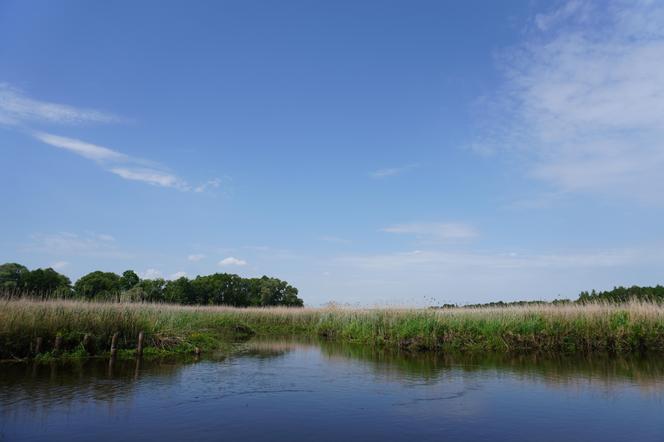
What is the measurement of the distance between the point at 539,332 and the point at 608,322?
9.34ft

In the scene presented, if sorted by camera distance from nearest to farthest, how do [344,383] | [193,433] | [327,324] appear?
1. [193,433]
2. [344,383]
3. [327,324]

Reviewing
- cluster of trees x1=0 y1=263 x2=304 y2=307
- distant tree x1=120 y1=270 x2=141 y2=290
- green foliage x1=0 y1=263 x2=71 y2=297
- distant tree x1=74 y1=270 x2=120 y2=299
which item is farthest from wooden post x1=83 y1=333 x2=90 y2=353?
distant tree x1=120 y1=270 x2=141 y2=290

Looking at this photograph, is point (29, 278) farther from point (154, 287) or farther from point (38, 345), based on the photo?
point (38, 345)

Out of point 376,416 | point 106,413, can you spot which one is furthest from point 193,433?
point 376,416

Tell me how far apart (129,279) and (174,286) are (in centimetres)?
625

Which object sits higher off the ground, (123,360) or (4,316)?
(4,316)

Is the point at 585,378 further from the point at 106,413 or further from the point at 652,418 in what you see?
the point at 106,413

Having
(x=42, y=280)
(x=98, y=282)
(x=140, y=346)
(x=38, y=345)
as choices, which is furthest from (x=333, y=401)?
(x=98, y=282)

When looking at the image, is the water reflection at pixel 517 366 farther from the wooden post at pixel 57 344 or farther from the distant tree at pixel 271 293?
the distant tree at pixel 271 293

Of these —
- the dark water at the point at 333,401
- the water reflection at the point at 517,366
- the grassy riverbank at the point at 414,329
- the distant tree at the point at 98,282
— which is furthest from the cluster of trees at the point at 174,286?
the dark water at the point at 333,401

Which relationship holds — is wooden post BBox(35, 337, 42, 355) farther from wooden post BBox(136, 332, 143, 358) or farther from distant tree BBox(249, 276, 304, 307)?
distant tree BBox(249, 276, 304, 307)

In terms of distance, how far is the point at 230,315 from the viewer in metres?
31.3

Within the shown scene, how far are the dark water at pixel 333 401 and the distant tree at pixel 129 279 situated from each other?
2042 inches

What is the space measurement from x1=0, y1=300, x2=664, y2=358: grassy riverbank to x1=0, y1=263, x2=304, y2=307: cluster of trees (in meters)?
32.6
